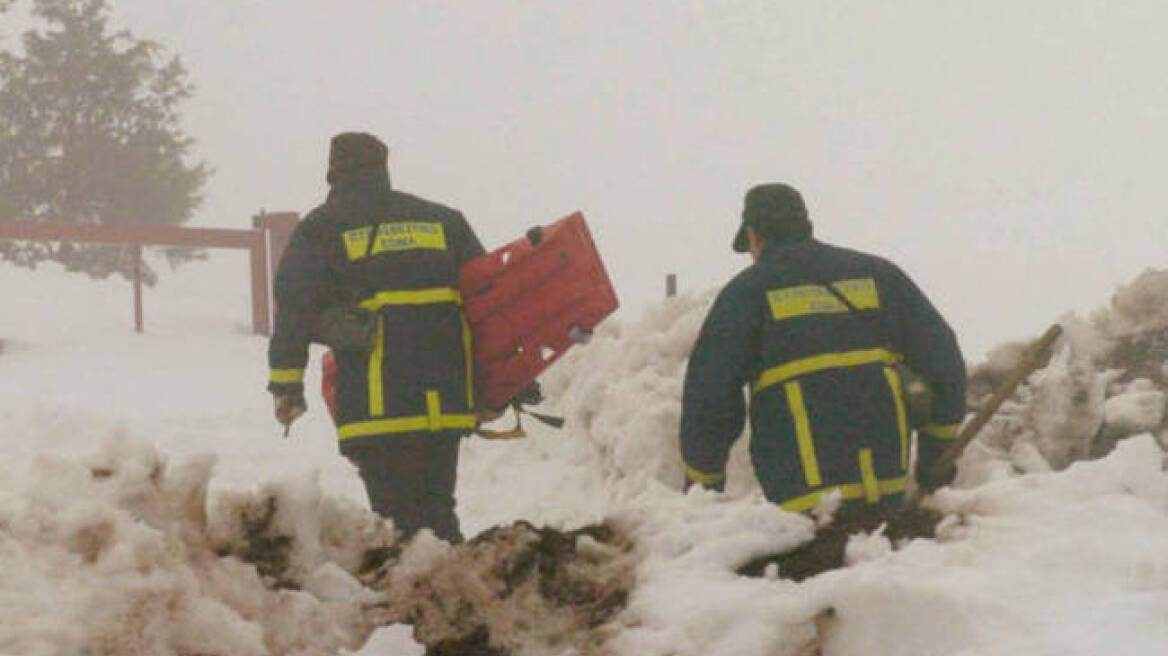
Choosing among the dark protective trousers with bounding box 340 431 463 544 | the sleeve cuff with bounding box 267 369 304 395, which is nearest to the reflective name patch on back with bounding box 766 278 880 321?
the dark protective trousers with bounding box 340 431 463 544

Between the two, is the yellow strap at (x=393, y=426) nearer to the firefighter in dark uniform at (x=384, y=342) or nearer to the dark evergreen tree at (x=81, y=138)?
the firefighter in dark uniform at (x=384, y=342)

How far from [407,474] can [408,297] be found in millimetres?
668

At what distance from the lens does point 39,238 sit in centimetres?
1392

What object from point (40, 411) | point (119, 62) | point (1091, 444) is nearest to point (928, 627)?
Answer: point (40, 411)

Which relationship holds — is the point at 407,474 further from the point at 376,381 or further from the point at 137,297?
the point at 137,297

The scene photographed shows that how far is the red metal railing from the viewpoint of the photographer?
45.5ft

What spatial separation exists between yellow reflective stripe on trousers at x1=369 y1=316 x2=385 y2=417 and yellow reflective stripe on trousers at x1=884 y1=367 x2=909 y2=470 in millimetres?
1853

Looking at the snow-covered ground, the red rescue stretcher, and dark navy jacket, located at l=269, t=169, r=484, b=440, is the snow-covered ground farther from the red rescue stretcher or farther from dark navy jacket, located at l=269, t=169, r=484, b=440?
the red rescue stretcher

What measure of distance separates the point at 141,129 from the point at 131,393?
18.1 metres

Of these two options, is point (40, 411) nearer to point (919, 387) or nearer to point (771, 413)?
point (771, 413)

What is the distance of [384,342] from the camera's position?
192 inches

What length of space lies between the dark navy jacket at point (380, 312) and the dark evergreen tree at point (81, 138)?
890 inches

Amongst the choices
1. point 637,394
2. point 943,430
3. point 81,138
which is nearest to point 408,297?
point 943,430

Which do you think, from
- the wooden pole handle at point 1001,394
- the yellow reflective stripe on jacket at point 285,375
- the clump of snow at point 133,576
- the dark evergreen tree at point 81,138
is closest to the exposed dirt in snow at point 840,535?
the clump of snow at point 133,576
